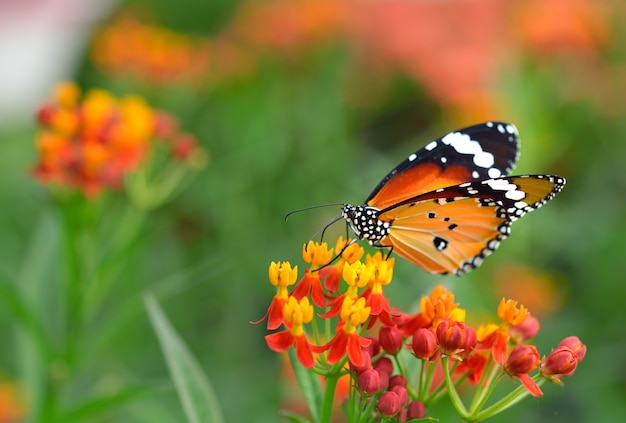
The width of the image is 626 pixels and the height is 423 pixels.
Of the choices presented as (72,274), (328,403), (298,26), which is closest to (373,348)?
(328,403)

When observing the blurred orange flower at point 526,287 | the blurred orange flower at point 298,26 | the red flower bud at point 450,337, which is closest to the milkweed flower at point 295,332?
the red flower bud at point 450,337

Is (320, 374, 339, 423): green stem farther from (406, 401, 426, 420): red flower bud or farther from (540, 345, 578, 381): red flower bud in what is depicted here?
(540, 345, 578, 381): red flower bud

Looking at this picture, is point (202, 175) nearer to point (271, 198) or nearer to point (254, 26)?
point (271, 198)

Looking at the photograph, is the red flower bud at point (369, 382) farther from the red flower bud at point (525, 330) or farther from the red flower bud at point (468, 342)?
the red flower bud at point (525, 330)

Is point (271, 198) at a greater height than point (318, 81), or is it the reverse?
point (318, 81)

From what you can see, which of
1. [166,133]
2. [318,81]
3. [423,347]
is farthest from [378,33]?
[423,347]

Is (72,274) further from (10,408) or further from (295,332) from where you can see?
(10,408)
